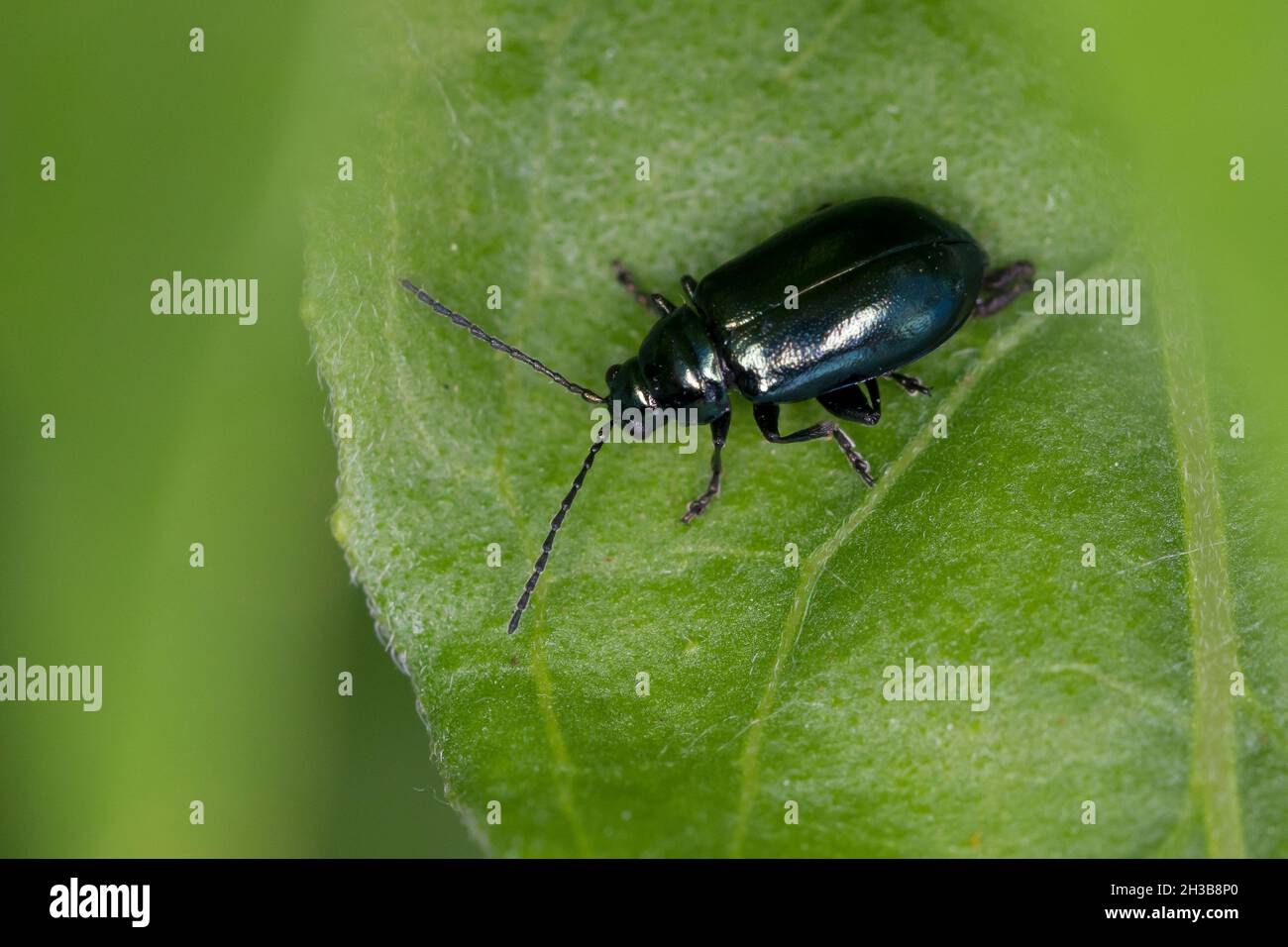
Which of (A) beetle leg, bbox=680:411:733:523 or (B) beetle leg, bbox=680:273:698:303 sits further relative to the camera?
(B) beetle leg, bbox=680:273:698:303

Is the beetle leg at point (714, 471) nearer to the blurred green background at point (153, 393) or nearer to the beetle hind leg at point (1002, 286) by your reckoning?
the beetle hind leg at point (1002, 286)

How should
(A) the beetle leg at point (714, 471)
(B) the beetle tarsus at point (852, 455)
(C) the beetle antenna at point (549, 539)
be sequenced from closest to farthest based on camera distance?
1. (C) the beetle antenna at point (549, 539)
2. (B) the beetle tarsus at point (852, 455)
3. (A) the beetle leg at point (714, 471)

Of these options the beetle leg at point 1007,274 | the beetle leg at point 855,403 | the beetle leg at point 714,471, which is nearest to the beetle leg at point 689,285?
the beetle leg at point 714,471

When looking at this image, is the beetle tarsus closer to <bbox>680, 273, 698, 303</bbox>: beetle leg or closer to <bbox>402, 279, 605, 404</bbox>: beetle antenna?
<bbox>680, 273, 698, 303</bbox>: beetle leg

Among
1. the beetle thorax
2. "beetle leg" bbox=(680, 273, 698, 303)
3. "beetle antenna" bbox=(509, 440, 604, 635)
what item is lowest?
"beetle antenna" bbox=(509, 440, 604, 635)

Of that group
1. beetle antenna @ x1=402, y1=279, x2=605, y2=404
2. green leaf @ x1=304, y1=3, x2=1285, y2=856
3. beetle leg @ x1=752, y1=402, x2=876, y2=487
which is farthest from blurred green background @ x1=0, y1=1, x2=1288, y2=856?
beetle leg @ x1=752, y1=402, x2=876, y2=487
